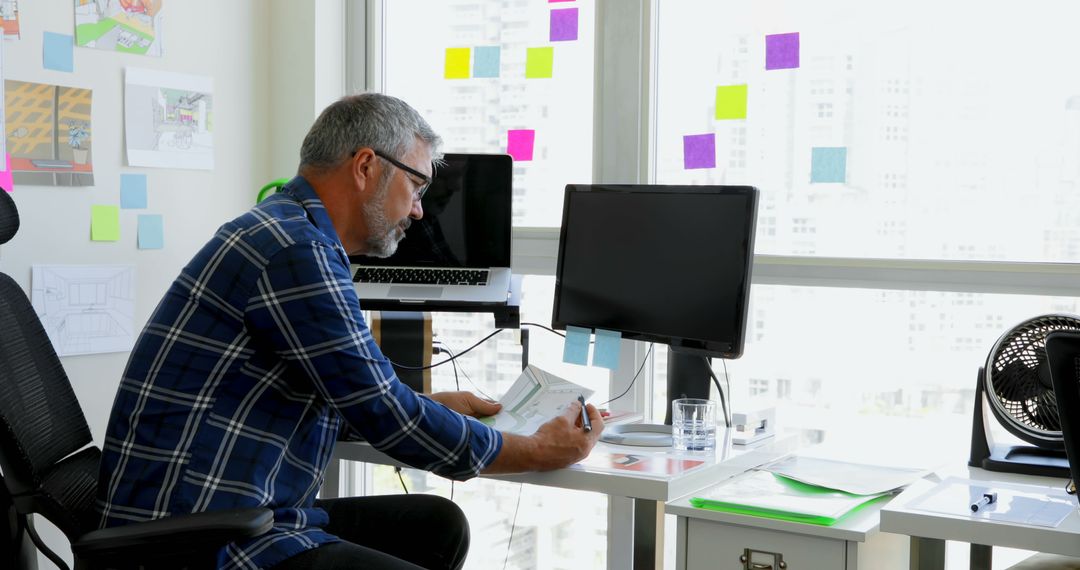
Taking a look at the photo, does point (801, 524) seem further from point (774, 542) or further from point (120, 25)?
point (120, 25)

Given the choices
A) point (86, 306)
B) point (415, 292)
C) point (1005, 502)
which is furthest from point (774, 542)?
point (86, 306)

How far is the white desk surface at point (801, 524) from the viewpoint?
1591 mm

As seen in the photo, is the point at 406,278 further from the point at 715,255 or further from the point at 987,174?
the point at 987,174

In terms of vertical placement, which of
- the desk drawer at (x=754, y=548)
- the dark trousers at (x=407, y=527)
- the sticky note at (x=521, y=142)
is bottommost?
the dark trousers at (x=407, y=527)

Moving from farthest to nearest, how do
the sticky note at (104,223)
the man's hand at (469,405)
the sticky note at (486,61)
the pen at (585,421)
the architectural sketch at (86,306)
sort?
1. the sticky note at (486,61)
2. the sticky note at (104,223)
3. the architectural sketch at (86,306)
4. the man's hand at (469,405)
5. the pen at (585,421)

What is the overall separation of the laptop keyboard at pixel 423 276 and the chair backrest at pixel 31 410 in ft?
2.86

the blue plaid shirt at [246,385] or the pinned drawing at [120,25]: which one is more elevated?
the pinned drawing at [120,25]

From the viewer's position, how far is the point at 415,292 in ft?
7.91

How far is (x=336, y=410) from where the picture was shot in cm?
154

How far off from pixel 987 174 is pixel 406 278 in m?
1.33

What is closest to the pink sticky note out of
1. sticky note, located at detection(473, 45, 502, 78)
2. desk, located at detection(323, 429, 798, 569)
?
desk, located at detection(323, 429, 798, 569)

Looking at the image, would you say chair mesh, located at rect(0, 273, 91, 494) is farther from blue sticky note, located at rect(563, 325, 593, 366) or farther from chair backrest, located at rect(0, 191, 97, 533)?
blue sticky note, located at rect(563, 325, 593, 366)

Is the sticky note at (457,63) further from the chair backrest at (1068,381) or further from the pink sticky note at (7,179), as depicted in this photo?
the chair backrest at (1068,381)

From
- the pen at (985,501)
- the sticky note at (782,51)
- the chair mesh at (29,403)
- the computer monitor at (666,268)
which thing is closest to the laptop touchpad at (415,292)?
the computer monitor at (666,268)
